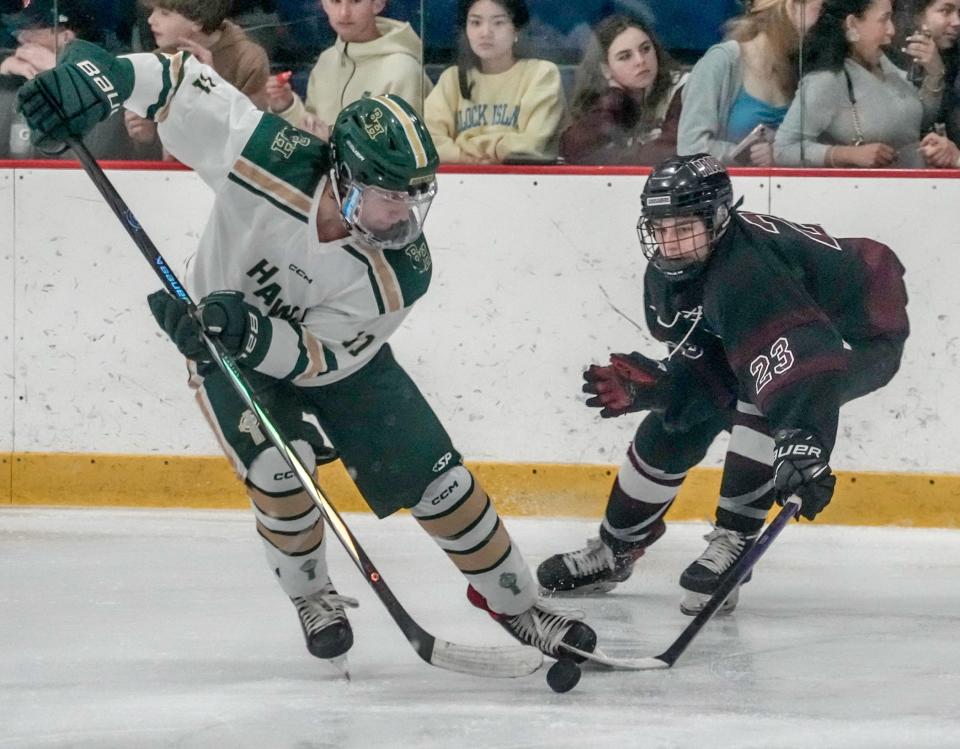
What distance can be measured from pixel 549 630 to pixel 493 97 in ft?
6.79

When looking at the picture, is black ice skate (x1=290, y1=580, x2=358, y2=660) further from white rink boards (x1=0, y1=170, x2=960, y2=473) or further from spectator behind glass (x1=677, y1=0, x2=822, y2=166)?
spectator behind glass (x1=677, y1=0, x2=822, y2=166)

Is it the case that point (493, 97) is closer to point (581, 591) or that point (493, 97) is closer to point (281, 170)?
point (581, 591)

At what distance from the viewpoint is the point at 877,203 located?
397cm

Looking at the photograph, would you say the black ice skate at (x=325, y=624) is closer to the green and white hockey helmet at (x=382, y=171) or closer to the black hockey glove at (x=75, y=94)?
the green and white hockey helmet at (x=382, y=171)

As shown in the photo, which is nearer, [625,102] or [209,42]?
[625,102]

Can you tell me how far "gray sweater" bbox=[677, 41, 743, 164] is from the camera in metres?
4.10

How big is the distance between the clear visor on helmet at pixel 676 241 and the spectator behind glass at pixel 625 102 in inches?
50.0

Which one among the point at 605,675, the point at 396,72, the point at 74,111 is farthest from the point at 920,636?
the point at 396,72

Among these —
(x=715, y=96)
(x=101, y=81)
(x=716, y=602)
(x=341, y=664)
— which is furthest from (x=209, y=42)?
(x=716, y=602)

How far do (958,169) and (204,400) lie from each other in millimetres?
2378

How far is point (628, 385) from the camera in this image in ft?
9.91

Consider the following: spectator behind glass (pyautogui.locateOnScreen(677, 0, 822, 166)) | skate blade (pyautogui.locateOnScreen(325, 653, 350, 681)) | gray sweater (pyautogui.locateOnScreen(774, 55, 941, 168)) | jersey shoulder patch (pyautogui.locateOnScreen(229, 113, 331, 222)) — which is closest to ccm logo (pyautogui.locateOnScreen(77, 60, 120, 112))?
jersey shoulder patch (pyautogui.locateOnScreen(229, 113, 331, 222))

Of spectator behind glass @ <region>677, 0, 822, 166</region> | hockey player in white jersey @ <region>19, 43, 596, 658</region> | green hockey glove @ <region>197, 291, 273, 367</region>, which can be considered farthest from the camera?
spectator behind glass @ <region>677, 0, 822, 166</region>

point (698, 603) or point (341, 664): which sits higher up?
point (341, 664)
